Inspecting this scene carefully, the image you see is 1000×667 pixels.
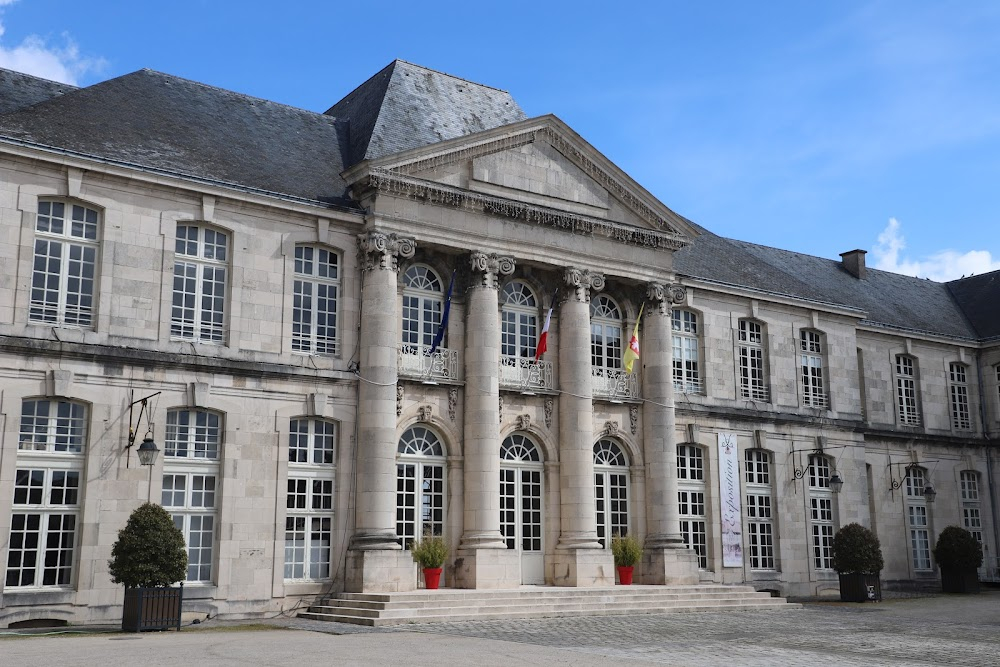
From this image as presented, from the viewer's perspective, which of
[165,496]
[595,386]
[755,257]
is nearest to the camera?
[165,496]

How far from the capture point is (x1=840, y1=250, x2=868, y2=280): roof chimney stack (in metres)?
35.9

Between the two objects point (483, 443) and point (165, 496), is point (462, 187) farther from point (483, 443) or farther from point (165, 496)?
point (165, 496)

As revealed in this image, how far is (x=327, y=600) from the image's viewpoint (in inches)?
800

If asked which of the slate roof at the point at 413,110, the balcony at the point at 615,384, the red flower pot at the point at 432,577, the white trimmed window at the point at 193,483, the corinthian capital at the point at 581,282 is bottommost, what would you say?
the red flower pot at the point at 432,577

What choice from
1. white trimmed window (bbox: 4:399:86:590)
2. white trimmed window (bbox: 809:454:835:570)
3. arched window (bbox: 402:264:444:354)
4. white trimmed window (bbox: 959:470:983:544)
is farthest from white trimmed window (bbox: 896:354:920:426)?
white trimmed window (bbox: 4:399:86:590)

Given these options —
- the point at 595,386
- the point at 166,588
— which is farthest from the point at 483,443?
the point at 166,588

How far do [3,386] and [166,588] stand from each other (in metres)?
4.37

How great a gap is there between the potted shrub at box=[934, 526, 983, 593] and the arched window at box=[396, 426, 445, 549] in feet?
50.9

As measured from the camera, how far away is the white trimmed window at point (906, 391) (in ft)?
109

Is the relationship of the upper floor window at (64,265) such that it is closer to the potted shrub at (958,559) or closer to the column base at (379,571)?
the column base at (379,571)

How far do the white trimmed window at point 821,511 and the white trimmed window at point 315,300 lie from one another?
14.2m

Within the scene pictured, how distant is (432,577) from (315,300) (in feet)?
19.6

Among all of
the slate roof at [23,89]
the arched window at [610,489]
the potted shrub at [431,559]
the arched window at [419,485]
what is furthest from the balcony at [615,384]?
the slate roof at [23,89]

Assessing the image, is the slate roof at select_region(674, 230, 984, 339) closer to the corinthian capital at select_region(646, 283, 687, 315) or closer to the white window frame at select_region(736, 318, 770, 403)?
the white window frame at select_region(736, 318, 770, 403)
